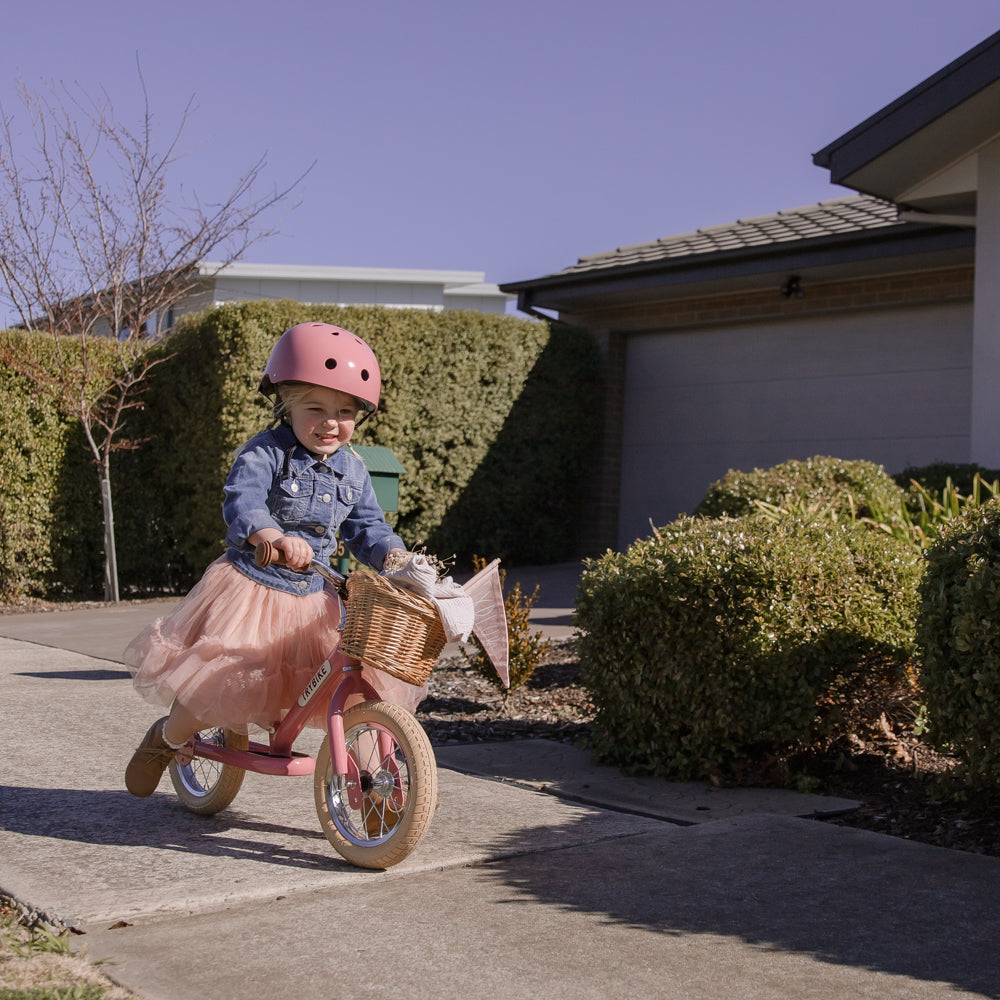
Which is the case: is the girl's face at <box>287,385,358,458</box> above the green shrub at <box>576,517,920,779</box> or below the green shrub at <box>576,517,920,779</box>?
above

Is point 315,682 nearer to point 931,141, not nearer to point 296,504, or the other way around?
point 296,504

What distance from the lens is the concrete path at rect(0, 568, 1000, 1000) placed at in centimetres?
275

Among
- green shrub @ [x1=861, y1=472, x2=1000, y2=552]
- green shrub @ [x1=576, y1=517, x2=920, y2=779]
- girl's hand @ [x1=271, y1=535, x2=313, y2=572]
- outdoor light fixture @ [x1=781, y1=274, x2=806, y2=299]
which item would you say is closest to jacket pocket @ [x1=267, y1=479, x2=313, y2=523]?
girl's hand @ [x1=271, y1=535, x2=313, y2=572]

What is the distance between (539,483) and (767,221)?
171 inches

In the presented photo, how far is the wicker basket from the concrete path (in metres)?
0.66

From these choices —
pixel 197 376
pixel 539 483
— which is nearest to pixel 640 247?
pixel 539 483

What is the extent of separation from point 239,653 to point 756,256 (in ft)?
32.6

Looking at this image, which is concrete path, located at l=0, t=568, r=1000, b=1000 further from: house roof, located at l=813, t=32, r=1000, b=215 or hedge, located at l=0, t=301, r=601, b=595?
hedge, located at l=0, t=301, r=601, b=595

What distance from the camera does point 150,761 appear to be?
158 inches

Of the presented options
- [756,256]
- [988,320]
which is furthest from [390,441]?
[988,320]

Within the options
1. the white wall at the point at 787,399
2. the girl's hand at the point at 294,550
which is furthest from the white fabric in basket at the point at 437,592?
the white wall at the point at 787,399

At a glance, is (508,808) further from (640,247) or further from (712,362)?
(640,247)

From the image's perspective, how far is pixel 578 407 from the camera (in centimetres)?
1420

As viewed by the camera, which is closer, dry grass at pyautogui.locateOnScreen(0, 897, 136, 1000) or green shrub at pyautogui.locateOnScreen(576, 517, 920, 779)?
dry grass at pyautogui.locateOnScreen(0, 897, 136, 1000)
